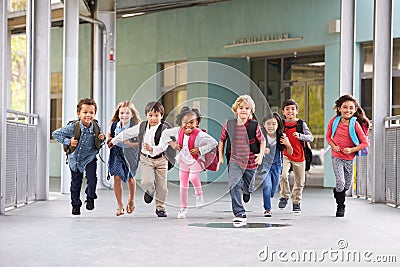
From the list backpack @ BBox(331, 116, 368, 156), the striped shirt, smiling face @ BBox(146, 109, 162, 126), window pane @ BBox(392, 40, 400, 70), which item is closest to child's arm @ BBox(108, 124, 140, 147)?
smiling face @ BBox(146, 109, 162, 126)

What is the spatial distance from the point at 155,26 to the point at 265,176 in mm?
11670

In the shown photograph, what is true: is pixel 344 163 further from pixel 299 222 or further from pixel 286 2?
pixel 286 2

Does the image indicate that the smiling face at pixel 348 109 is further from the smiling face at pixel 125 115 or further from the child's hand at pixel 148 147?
the smiling face at pixel 125 115

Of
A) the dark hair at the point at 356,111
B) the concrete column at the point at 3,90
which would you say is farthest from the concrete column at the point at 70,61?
the dark hair at the point at 356,111

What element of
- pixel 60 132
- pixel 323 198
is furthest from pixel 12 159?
pixel 323 198

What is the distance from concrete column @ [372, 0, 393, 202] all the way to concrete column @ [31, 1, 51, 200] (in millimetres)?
5045

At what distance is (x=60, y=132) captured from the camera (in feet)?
30.9

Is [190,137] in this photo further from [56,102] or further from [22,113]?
[56,102]

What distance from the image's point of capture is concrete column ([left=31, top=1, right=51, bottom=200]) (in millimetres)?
12297

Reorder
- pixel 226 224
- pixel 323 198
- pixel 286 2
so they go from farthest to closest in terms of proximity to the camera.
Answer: pixel 286 2 → pixel 323 198 → pixel 226 224

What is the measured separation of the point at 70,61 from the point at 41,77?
112 inches

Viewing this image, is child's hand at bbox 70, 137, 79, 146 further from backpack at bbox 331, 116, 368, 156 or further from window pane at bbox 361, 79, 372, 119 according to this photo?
window pane at bbox 361, 79, 372, 119

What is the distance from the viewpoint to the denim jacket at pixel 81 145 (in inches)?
369

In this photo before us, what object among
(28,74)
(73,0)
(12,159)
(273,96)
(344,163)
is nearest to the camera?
(344,163)
